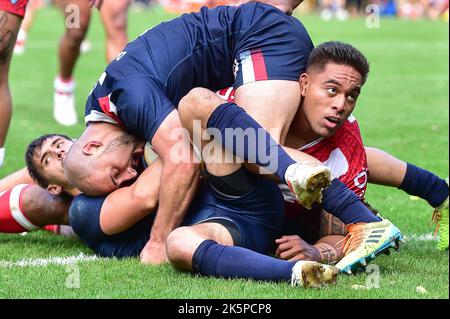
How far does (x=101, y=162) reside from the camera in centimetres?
472

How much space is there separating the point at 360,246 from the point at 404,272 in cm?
32

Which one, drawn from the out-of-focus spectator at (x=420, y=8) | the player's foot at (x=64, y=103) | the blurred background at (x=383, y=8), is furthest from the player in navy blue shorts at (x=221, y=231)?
the out-of-focus spectator at (x=420, y=8)

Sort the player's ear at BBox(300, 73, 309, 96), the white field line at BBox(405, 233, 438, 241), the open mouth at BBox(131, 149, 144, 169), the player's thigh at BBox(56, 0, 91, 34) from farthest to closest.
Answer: the player's thigh at BBox(56, 0, 91, 34) → the white field line at BBox(405, 233, 438, 241) → the open mouth at BBox(131, 149, 144, 169) → the player's ear at BBox(300, 73, 309, 96)

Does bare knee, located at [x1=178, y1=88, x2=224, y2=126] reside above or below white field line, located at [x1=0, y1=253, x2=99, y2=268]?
above

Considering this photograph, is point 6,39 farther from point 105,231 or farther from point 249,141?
point 249,141

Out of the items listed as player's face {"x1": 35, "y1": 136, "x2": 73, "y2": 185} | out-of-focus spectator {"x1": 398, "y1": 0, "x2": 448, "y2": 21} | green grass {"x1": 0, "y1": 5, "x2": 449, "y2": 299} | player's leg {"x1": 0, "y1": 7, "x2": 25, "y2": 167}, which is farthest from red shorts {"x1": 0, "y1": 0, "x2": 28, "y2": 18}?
out-of-focus spectator {"x1": 398, "y1": 0, "x2": 448, "y2": 21}

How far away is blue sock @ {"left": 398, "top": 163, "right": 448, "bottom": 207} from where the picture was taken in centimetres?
505

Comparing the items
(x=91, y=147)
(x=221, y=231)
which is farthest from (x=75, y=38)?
(x=221, y=231)

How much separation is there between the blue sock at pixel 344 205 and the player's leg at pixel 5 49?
2749 millimetres

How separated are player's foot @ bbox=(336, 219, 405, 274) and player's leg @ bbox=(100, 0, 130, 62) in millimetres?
5324

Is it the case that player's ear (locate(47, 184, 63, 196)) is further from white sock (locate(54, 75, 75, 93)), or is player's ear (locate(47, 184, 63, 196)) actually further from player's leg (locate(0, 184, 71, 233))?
white sock (locate(54, 75, 75, 93))

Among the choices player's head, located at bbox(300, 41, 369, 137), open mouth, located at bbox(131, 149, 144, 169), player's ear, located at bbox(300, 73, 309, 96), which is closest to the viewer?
player's head, located at bbox(300, 41, 369, 137)

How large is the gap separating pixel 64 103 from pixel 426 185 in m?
5.15

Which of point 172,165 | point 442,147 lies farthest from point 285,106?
point 442,147
